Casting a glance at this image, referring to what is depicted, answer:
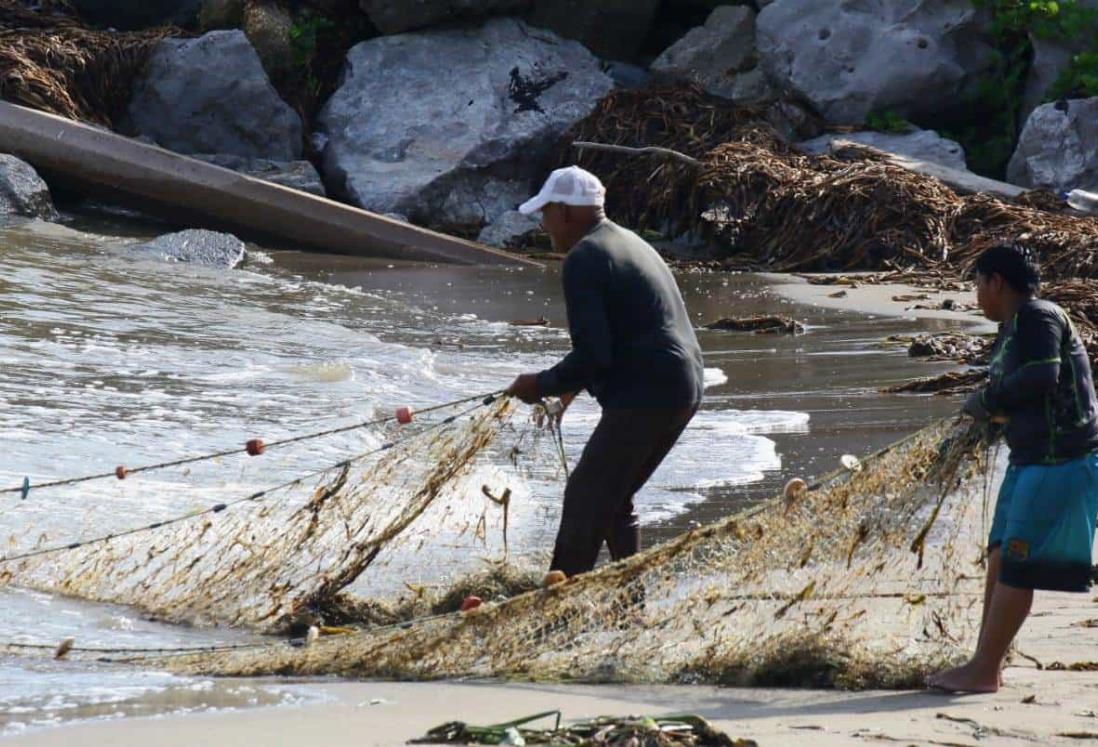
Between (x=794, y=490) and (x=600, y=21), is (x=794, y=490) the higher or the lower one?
the lower one

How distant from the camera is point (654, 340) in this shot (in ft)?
16.0

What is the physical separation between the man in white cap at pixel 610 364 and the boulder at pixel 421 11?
44.5 feet

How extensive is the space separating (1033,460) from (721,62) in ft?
47.9

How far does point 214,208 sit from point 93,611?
9.85 metres

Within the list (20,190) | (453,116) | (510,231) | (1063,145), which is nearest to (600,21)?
(453,116)

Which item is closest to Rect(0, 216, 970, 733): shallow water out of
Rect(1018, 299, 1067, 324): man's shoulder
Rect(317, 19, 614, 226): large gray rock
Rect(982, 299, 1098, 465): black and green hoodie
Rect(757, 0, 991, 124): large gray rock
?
Rect(982, 299, 1098, 465): black and green hoodie

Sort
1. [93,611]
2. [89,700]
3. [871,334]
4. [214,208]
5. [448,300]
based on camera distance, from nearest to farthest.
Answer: [89,700] → [93,611] → [871,334] → [448,300] → [214,208]

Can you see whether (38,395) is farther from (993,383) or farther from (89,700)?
(993,383)

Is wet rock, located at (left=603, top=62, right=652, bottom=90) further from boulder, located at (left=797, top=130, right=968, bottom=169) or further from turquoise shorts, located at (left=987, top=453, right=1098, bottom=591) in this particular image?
turquoise shorts, located at (left=987, top=453, right=1098, bottom=591)

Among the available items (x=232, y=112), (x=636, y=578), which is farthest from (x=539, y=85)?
(x=636, y=578)

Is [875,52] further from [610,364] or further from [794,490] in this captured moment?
[794,490]

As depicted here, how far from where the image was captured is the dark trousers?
16.0 feet

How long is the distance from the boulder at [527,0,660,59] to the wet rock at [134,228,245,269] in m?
6.32

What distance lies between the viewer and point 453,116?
17.5 m
